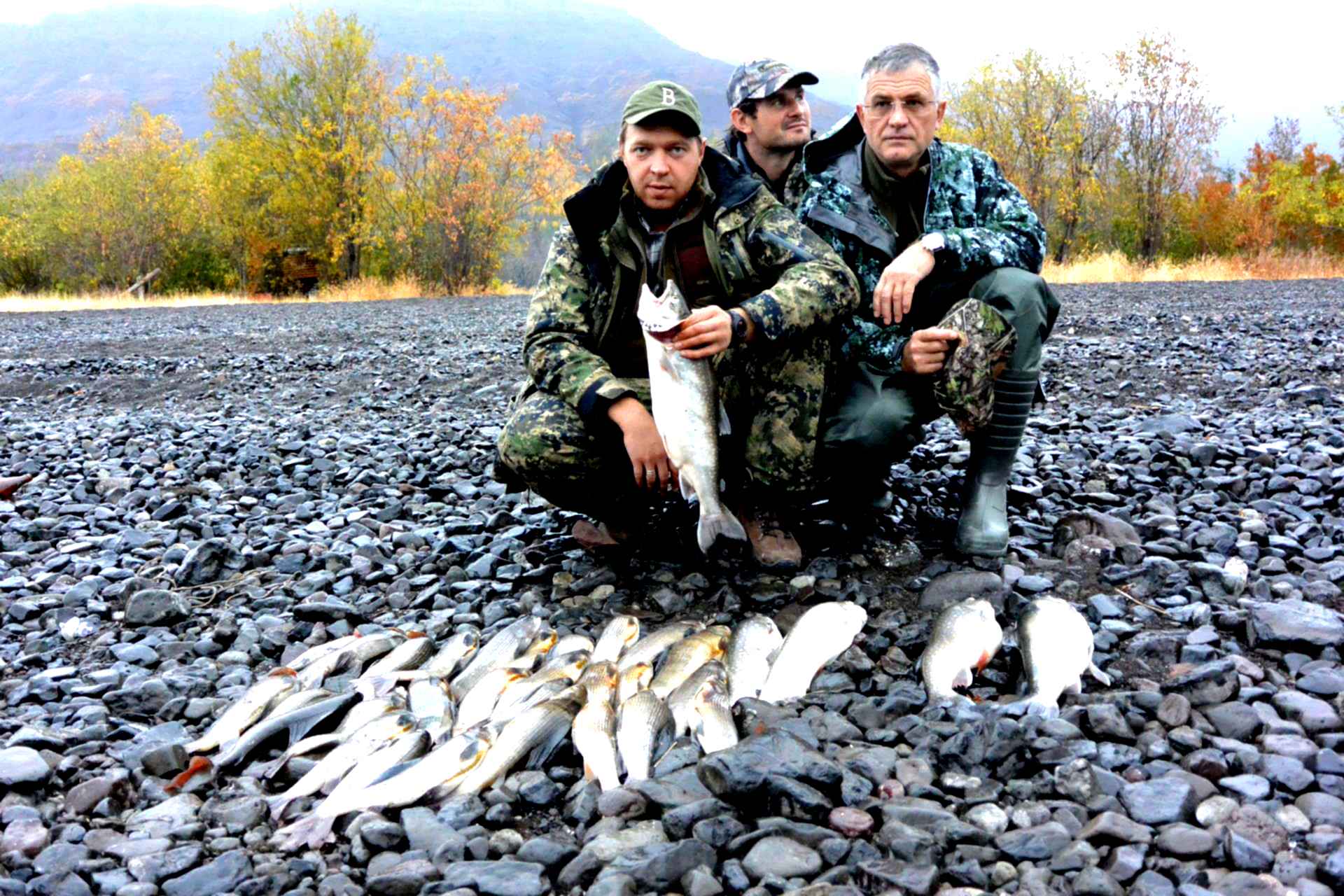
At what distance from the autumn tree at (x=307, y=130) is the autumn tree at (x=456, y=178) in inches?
66.4

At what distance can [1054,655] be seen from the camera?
326 cm

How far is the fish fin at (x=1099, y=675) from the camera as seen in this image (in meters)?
3.26

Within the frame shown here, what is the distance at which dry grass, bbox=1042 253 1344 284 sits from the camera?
2419cm

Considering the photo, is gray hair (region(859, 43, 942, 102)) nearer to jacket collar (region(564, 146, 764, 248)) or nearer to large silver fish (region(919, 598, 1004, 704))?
jacket collar (region(564, 146, 764, 248))

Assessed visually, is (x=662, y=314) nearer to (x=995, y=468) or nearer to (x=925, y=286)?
(x=925, y=286)

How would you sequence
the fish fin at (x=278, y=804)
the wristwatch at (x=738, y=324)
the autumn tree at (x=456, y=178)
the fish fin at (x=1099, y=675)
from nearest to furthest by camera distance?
the fish fin at (x=278, y=804), the fish fin at (x=1099, y=675), the wristwatch at (x=738, y=324), the autumn tree at (x=456, y=178)

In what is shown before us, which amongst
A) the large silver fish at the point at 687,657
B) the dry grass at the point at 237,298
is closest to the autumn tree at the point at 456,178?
the dry grass at the point at 237,298

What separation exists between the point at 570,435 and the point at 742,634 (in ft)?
3.81

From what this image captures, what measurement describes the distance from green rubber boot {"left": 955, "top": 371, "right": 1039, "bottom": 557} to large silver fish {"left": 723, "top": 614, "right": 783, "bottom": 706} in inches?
46.5

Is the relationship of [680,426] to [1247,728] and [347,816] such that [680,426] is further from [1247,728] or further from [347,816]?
[1247,728]

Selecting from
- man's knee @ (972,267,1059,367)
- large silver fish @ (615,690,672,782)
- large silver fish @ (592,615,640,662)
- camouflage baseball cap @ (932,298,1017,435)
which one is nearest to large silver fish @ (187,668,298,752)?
large silver fish @ (592,615,640,662)

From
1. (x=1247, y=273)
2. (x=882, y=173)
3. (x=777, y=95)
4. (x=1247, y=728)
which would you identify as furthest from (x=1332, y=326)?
(x=1247, y=273)

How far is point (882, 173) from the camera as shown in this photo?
452 centimetres

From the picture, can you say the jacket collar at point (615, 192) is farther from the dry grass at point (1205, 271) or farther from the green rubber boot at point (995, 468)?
the dry grass at point (1205, 271)
